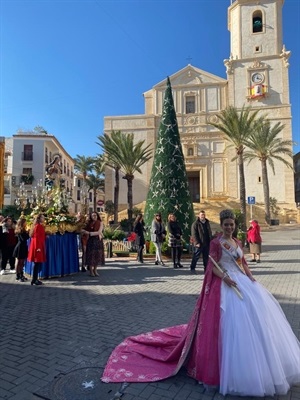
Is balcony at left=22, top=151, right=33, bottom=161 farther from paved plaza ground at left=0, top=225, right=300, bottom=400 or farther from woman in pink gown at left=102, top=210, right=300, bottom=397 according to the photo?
woman in pink gown at left=102, top=210, right=300, bottom=397

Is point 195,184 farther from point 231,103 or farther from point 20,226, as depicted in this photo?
point 20,226

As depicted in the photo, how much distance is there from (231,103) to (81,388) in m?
41.5

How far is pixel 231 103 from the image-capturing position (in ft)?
132

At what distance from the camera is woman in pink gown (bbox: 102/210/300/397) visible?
8.51 ft

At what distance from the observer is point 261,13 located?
4084 cm

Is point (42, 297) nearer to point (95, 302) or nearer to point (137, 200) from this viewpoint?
point (95, 302)

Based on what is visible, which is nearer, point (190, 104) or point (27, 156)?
point (190, 104)

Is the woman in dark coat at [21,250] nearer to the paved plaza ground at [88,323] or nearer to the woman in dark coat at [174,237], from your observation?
the paved plaza ground at [88,323]

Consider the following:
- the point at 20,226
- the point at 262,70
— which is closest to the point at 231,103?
the point at 262,70

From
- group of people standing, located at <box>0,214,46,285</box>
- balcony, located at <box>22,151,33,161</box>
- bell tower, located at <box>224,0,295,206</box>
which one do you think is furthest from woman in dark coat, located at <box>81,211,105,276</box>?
balcony, located at <box>22,151,33,161</box>

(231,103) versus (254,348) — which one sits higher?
(231,103)

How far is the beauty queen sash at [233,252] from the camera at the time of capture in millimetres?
3092

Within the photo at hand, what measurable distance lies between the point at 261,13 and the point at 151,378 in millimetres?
48517

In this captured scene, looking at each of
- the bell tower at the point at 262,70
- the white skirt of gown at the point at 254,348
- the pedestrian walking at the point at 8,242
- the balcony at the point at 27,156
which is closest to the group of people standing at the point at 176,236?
the pedestrian walking at the point at 8,242
